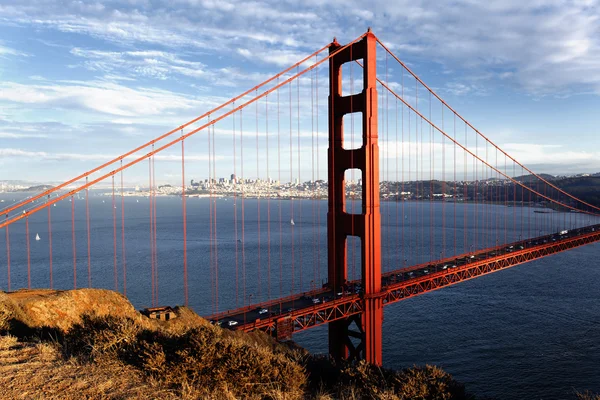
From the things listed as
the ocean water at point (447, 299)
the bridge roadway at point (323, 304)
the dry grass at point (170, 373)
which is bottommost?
the ocean water at point (447, 299)

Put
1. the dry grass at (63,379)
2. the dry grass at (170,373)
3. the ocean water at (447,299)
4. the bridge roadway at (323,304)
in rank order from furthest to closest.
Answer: the ocean water at (447,299)
the bridge roadway at (323,304)
the dry grass at (170,373)
the dry grass at (63,379)

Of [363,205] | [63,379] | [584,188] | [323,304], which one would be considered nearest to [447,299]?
[363,205]

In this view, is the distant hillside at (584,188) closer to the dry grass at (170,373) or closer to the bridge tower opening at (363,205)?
the bridge tower opening at (363,205)

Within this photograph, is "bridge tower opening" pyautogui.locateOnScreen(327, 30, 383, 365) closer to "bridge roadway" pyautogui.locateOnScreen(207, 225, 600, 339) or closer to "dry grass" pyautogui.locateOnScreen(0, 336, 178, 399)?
"bridge roadway" pyautogui.locateOnScreen(207, 225, 600, 339)

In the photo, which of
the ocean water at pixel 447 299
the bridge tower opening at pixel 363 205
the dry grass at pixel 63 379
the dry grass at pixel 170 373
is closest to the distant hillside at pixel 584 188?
the ocean water at pixel 447 299

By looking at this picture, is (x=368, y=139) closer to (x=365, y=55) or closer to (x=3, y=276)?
(x=365, y=55)

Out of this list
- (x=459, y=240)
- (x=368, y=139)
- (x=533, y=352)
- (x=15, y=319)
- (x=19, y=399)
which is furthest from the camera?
(x=459, y=240)

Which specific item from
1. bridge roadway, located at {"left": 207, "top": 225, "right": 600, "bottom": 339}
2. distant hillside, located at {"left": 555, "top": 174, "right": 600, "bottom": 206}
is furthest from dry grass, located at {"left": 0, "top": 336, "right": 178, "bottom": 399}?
distant hillside, located at {"left": 555, "top": 174, "right": 600, "bottom": 206}

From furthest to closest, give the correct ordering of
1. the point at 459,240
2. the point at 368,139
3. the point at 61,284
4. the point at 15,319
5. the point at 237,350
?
the point at 459,240 < the point at 61,284 < the point at 368,139 < the point at 15,319 < the point at 237,350

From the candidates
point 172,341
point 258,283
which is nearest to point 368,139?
point 172,341
